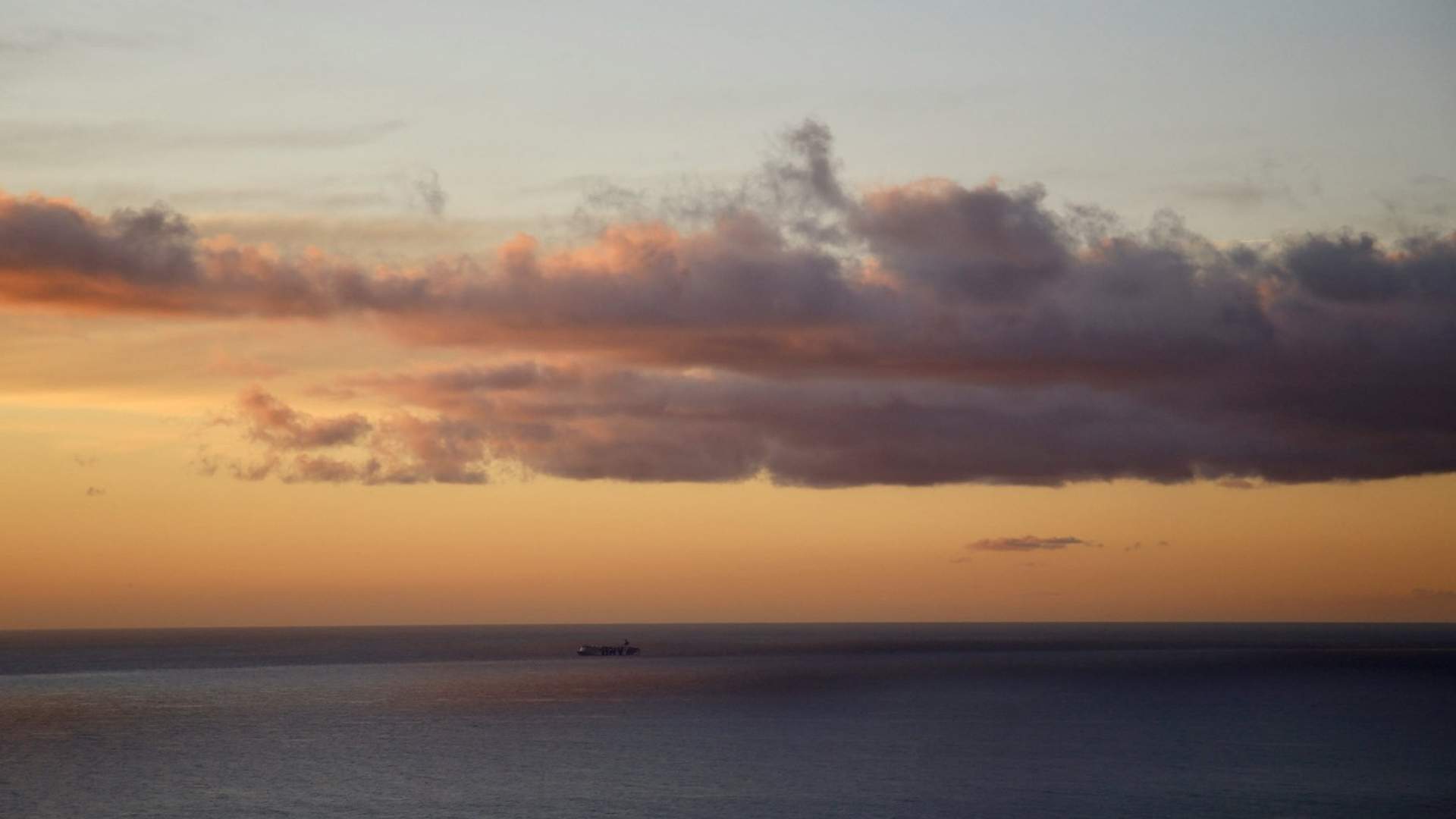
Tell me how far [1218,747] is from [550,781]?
54.9 metres

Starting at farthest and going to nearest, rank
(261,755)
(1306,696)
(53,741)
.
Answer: (1306,696), (53,741), (261,755)

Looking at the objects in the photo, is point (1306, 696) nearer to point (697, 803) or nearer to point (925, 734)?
point (925, 734)

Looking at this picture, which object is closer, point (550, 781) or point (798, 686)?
point (550, 781)

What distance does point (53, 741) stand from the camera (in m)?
120

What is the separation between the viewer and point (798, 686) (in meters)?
198

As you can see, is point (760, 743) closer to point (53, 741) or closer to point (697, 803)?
point (697, 803)

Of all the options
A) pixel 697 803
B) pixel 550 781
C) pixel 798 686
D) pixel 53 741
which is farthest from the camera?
pixel 798 686

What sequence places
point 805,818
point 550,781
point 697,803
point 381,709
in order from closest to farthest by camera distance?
1. point 805,818
2. point 697,803
3. point 550,781
4. point 381,709

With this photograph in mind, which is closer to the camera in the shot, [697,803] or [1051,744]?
[697,803]

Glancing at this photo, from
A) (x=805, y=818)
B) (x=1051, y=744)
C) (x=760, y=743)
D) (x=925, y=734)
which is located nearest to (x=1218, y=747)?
(x=1051, y=744)

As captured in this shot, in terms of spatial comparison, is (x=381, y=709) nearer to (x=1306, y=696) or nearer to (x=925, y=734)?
(x=925, y=734)

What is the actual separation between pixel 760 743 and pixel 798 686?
3271 inches

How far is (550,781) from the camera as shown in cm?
9381

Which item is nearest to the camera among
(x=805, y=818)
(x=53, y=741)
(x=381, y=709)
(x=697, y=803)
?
(x=805, y=818)
